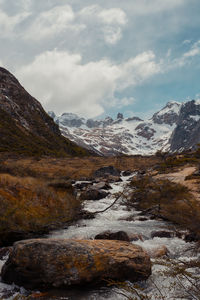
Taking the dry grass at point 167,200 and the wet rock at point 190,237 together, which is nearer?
the wet rock at point 190,237

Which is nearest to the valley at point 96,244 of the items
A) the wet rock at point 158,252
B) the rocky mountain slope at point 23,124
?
the wet rock at point 158,252

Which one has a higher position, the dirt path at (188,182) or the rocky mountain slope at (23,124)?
the rocky mountain slope at (23,124)

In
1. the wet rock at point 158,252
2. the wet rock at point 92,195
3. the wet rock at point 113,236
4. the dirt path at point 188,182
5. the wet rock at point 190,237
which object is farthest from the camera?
the wet rock at point 92,195

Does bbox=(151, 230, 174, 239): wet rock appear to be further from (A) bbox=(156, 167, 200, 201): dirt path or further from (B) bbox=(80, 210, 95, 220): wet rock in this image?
(A) bbox=(156, 167, 200, 201): dirt path

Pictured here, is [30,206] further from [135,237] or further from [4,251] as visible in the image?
[135,237]

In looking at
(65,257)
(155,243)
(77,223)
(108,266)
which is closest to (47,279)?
(65,257)

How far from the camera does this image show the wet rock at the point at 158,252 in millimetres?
10784

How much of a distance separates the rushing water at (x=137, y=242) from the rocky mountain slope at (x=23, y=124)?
76973 millimetres

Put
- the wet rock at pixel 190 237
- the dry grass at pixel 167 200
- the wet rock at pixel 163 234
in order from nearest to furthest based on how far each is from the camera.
A: 1. the wet rock at pixel 190 237
2. the wet rock at pixel 163 234
3. the dry grass at pixel 167 200

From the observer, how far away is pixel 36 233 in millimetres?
13391

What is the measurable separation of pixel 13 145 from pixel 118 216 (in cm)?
8106

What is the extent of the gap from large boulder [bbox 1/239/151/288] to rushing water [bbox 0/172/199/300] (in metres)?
0.35

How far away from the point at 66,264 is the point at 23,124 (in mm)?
123018

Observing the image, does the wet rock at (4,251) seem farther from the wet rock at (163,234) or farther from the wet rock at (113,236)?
the wet rock at (163,234)
